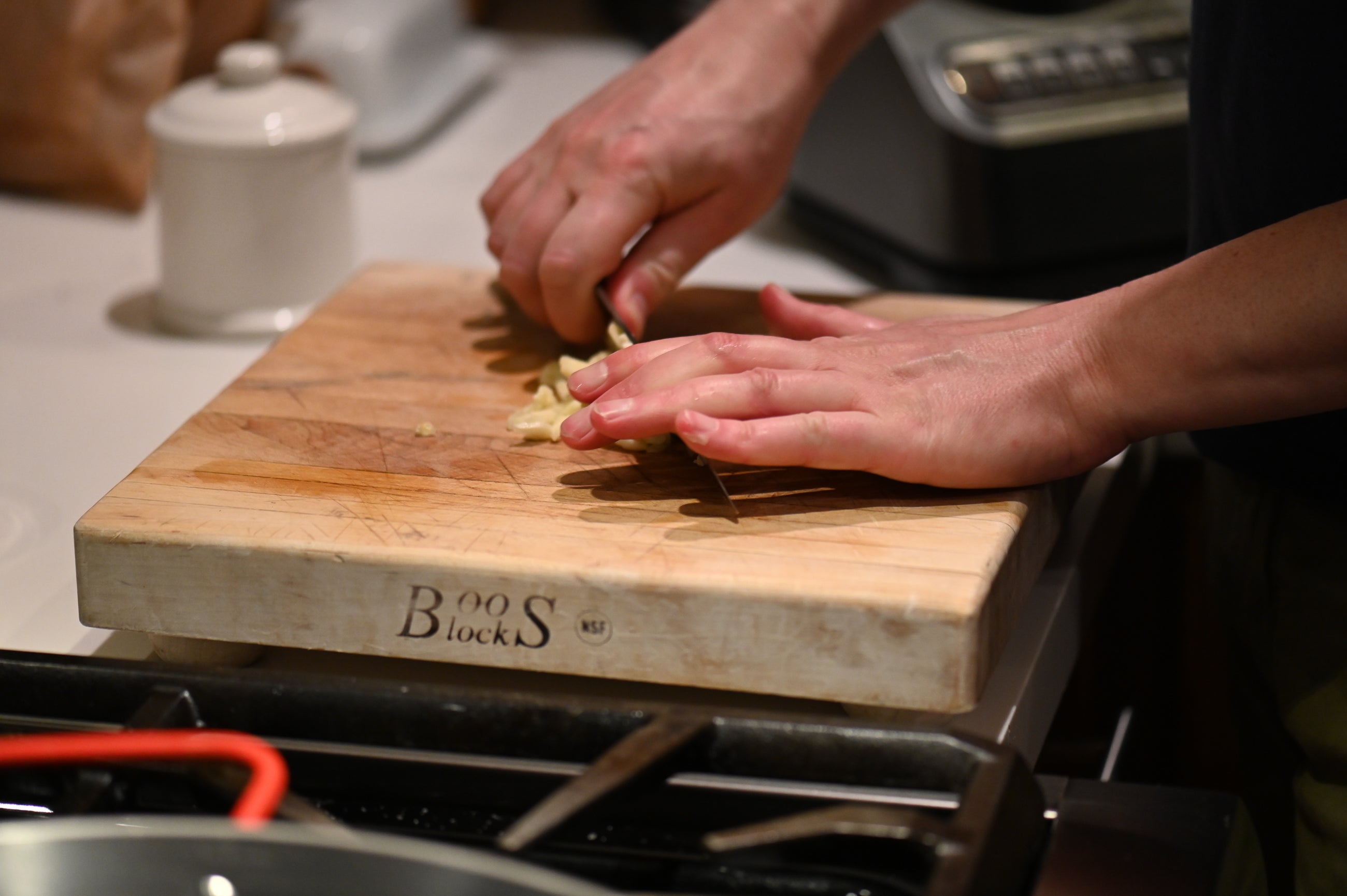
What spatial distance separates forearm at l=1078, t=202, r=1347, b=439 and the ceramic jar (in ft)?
2.27

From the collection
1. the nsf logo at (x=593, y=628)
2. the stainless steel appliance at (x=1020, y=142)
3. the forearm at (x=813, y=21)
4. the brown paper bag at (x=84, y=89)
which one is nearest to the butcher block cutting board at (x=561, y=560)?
the nsf logo at (x=593, y=628)

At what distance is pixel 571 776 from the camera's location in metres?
0.50

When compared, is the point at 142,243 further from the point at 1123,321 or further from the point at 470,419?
the point at 1123,321

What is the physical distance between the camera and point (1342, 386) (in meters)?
0.60

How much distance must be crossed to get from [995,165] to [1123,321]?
0.54 meters

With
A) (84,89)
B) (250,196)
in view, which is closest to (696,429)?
(250,196)

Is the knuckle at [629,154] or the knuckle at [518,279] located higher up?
the knuckle at [629,154]

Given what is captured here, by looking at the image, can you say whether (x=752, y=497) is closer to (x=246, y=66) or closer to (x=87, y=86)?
(x=246, y=66)

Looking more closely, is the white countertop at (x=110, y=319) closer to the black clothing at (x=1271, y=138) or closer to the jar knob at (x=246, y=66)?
the jar knob at (x=246, y=66)

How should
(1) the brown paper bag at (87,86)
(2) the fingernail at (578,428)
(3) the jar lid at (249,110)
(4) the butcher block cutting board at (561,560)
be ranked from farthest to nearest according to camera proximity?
(1) the brown paper bag at (87,86) < (3) the jar lid at (249,110) < (2) the fingernail at (578,428) < (4) the butcher block cutting board at (561,560)

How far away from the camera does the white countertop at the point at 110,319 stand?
83cm

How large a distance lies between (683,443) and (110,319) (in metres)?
0.69

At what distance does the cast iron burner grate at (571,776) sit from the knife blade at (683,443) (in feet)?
0.52

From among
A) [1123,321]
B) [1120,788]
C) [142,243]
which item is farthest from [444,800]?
[142,243]
